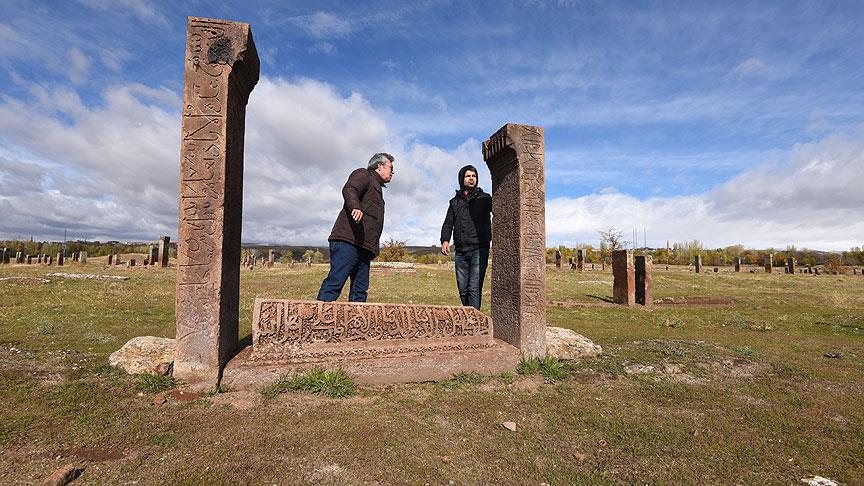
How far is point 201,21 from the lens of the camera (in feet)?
12.8

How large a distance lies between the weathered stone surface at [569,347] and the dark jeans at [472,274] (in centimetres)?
107

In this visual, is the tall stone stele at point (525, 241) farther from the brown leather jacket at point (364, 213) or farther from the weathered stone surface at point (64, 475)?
the weathered stone surface at point (64, 475)

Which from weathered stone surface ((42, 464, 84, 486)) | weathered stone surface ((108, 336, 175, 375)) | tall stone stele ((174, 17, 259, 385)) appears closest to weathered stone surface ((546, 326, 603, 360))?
tall stone stele ((174, 17, 259, 385))

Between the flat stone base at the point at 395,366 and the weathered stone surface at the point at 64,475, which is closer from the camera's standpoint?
the weathered stone surface at the point at 64,475

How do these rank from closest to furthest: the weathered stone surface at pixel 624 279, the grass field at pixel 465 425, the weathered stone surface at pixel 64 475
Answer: the weathered stone surface at pixel 64 475 < the grass field at pixel 465 425 < the weathered stone surface at pixel 624 279

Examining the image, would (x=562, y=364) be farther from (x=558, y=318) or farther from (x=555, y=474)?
(x=558, y=318)

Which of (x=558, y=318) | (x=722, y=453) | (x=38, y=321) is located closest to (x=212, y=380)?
(x=722, y=453)

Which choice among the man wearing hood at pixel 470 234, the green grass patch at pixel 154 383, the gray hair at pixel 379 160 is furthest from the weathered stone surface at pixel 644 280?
the green grass patch at pixel 154 383

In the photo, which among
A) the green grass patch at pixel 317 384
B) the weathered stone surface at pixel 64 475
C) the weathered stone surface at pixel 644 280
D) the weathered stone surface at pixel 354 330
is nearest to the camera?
the weathered stone surface at pixel 64 475

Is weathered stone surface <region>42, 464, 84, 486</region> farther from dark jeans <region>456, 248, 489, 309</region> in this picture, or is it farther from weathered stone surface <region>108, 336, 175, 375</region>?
dark jeans <region>456, 248, 489, 309</region>

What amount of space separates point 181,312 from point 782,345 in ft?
27.1

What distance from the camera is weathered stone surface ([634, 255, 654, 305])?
11.9 m

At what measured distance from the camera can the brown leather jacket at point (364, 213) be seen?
4.61 m

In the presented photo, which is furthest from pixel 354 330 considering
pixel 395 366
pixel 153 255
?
pixel 153 255
